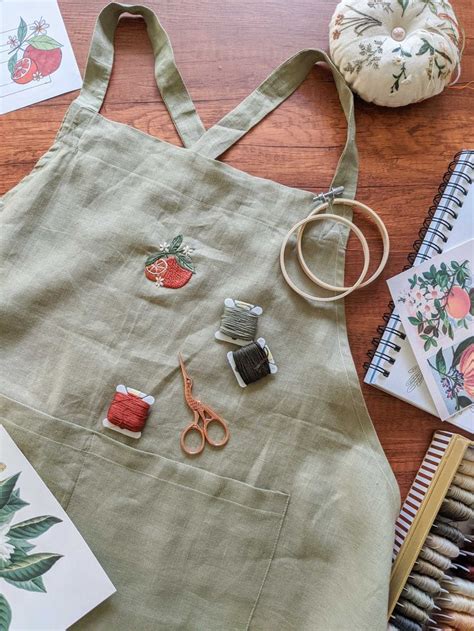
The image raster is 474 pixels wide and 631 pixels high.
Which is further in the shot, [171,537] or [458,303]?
[458,303]

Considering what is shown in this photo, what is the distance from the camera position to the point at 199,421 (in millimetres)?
946

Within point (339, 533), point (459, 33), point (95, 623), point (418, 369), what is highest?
point (459, 33)

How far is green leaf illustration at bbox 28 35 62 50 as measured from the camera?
109cm

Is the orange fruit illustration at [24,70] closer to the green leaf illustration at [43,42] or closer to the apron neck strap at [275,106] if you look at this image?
the green leaf illustration at [43,42]

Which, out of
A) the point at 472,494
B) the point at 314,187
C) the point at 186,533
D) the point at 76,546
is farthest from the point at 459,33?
the point at 76,546

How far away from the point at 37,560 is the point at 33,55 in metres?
0.91

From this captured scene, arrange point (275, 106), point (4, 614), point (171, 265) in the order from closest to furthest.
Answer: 1. point (4, 614)
2. point (171, 265)
3. point (275, 106)

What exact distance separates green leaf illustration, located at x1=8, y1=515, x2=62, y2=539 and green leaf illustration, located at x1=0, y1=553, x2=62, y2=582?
3cm

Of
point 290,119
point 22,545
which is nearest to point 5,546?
point 22,545

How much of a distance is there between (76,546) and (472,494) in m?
0.65

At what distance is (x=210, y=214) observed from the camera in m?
1.00

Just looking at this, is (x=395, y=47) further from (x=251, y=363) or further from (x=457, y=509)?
(x=457, y=509)

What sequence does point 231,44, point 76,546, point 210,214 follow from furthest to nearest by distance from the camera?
point 231,44 → point 210,214 → point 76,546

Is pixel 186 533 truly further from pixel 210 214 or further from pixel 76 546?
pixel 210 214
